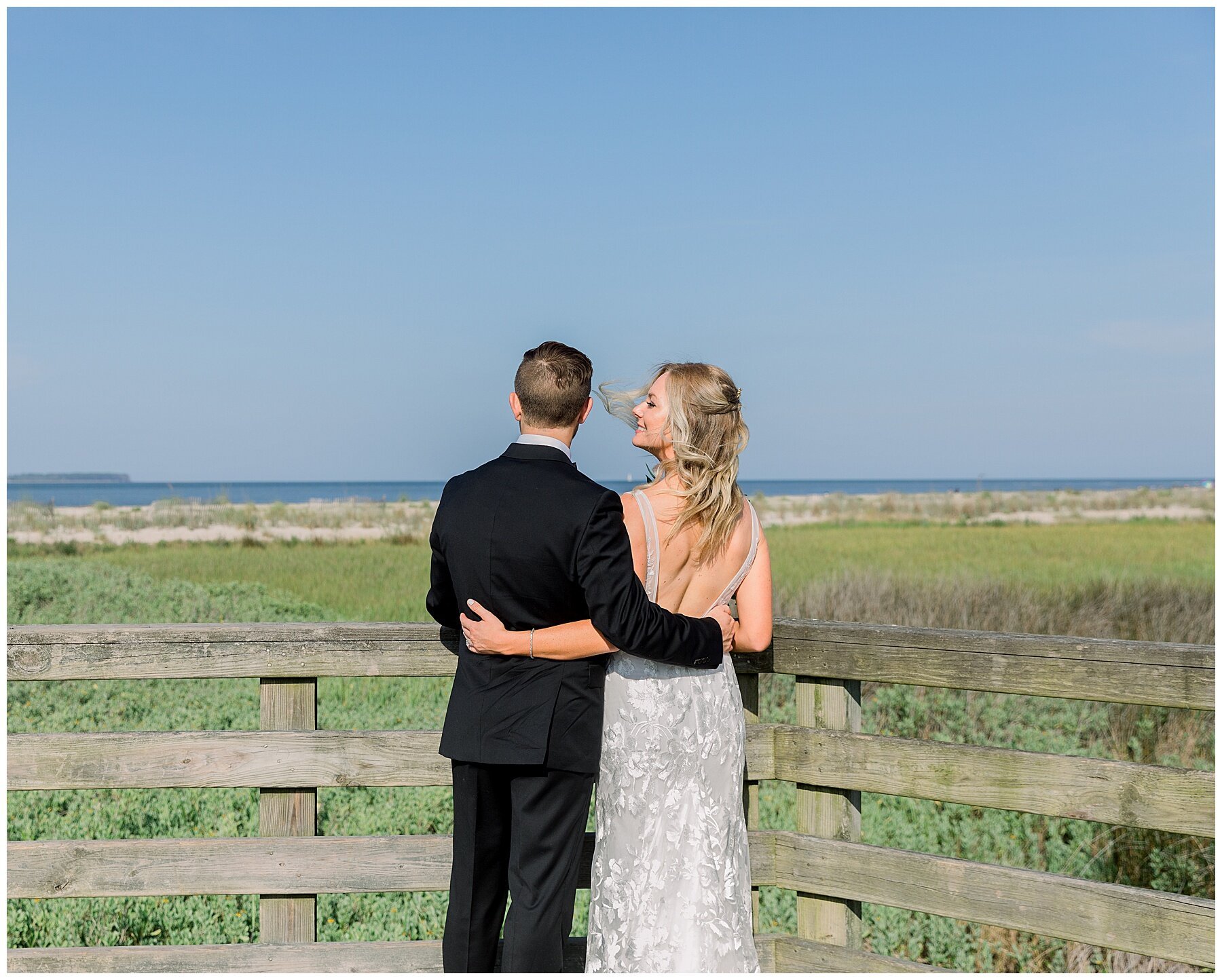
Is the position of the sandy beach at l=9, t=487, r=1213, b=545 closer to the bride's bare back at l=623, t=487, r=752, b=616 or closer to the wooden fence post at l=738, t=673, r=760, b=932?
the wooden fence post at l=738, t=673, r=760, b=932

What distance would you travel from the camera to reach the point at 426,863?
3385 millimetres

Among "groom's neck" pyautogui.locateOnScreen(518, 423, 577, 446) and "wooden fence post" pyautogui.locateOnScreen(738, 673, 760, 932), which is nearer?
"groom's neck" pyautogui.locateOnScreen(518, 423, 577, 446)

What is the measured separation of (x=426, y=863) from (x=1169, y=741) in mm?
8507

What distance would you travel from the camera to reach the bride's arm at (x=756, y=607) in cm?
312

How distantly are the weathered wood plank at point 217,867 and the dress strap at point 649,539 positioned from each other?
1003mm

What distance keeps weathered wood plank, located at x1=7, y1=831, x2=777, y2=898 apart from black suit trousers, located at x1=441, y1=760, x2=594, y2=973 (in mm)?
326

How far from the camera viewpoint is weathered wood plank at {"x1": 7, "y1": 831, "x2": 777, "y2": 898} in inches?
130

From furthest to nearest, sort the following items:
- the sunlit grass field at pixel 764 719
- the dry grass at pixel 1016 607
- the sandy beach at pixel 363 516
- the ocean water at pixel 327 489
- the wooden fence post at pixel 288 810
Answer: the ocean water at pixel 327 489, the sandy beach at pixel 363 516, the dry grass at pixel 1016 607, the sunlit grass field at pixel 764 719, the wooden fence post at pixel 288 810

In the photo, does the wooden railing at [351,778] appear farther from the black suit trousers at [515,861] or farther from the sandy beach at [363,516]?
the sandy beach at [363,516]

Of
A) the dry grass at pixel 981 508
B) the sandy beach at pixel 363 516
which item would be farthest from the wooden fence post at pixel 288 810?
the dry grass at pixel 981 508

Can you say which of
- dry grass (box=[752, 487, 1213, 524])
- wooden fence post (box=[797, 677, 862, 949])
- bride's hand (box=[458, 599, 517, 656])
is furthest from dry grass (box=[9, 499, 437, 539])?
bride's hand (box=[458, 599, 517, 656])

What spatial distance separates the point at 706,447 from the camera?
298 centimetres

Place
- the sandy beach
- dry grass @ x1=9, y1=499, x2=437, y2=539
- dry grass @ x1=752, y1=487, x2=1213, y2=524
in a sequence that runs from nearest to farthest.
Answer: the sandy beach
dry grass @ x1=9, y1=499, x2=437, y2=539
dry grass @ x1=752, y1=487, x2=1213, y2=524

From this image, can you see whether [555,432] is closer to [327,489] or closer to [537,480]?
[537,480]
